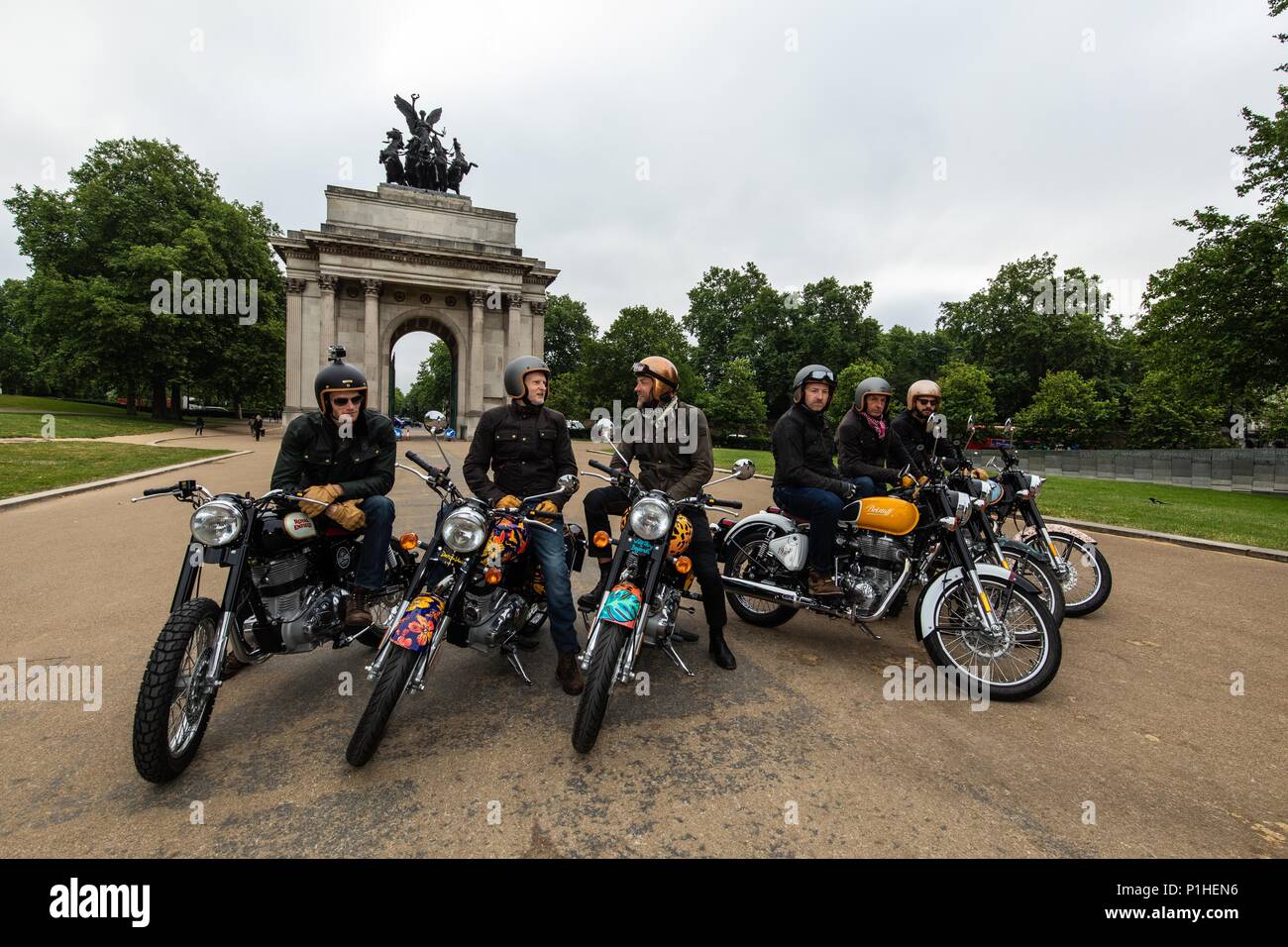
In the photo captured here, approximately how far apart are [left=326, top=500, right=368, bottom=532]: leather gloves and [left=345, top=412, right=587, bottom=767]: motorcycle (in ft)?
1.38

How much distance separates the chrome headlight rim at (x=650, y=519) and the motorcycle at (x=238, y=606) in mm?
1439

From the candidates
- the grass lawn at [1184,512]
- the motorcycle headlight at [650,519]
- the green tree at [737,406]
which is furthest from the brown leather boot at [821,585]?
the green tree at [737,406]

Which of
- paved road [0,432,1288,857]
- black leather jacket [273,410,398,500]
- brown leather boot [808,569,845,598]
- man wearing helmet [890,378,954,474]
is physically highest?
man wearing helmet [890,378,954,474]

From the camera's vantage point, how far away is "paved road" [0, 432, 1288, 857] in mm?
2256

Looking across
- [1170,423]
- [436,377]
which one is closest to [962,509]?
[1170,423]

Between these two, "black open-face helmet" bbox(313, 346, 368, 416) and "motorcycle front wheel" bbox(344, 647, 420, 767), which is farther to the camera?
"black open-face helmet" bbox(313, 346, 368, 416)

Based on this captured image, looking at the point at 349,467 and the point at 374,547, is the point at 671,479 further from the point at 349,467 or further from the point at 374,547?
the point at 349,467

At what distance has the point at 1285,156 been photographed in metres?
17.8

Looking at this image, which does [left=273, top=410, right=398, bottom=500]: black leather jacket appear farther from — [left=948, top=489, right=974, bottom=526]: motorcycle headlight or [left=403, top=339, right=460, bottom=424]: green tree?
[left=403, top=339, right=460, bottom=424]: green tree

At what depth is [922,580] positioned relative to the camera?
4.60 meters

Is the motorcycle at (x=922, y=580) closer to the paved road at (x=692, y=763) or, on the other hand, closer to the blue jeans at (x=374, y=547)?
the paved road at (x=692, y=763)

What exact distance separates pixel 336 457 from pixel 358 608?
0.96 metres

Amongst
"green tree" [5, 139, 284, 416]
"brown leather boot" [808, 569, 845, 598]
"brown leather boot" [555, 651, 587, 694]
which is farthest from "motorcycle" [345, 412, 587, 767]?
"green tree" [5, 139, 284, 416]
